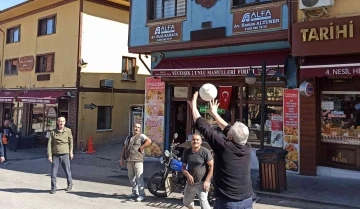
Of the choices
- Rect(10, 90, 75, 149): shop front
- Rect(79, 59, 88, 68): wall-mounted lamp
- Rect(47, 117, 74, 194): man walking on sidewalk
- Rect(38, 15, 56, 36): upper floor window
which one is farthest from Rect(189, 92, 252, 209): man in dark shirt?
Rect(38, 15, 56, 36): upper floor window

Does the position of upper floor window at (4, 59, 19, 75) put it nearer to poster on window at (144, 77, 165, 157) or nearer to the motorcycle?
poster on window at (144, 77, 165, 157)

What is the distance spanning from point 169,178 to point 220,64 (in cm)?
476

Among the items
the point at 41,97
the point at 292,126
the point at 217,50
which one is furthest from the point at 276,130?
the point at 41,97

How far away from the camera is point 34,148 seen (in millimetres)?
19906

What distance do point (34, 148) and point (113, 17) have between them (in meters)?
8.52

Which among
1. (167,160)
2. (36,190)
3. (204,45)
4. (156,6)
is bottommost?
(36,190)

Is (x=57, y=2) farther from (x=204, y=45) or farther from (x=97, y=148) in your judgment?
(x=204, y=45)

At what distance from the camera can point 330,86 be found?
10195 mm

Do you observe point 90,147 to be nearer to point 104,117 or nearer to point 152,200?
point 104,117

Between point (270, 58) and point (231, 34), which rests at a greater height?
point (231, 34)

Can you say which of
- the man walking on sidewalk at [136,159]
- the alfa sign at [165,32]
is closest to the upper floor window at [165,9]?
the alfa sign at [165,32]

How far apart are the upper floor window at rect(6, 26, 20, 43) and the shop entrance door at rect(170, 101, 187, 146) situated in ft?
48.7

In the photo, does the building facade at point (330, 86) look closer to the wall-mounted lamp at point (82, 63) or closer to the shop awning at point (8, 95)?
the wall-mounted lamp at point (82, 63)

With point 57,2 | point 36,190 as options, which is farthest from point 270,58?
point 57,2
